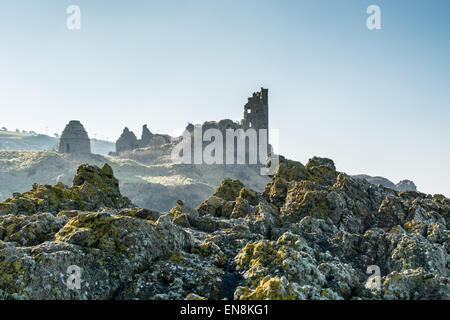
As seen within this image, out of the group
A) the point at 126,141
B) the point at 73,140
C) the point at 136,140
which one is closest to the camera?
Answer: the point at 73,140

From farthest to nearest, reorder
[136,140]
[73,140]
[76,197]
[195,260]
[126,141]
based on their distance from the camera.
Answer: [136,140], [126,141], [73,140], [76,197], [195,260]

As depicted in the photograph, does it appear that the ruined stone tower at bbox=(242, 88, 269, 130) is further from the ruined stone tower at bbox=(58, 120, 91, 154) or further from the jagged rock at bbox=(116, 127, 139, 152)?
the ruined stone tower at bbox=(58, 120, 91, 154)

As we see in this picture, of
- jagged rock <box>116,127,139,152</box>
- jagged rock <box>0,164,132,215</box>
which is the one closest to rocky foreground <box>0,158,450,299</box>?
jagged rock <box>0,164,132,215</box>

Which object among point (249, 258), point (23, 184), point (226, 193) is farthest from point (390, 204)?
point (23, 184)

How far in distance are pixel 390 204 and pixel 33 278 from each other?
2064 cm

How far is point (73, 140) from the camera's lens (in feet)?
404

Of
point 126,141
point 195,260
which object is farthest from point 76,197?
point 126,141

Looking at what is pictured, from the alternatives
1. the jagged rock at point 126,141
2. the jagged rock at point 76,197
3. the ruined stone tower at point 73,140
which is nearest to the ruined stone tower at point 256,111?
the jagged rock at point 126,141

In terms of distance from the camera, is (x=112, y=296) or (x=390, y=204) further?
(x=390, y=204)

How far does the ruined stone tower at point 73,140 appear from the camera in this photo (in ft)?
404

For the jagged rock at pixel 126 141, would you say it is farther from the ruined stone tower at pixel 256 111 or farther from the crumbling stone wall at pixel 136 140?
the ruined stone tower at pixel 256 111

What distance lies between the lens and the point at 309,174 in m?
32.3

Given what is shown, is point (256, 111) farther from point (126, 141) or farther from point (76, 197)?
point (76, 197)
